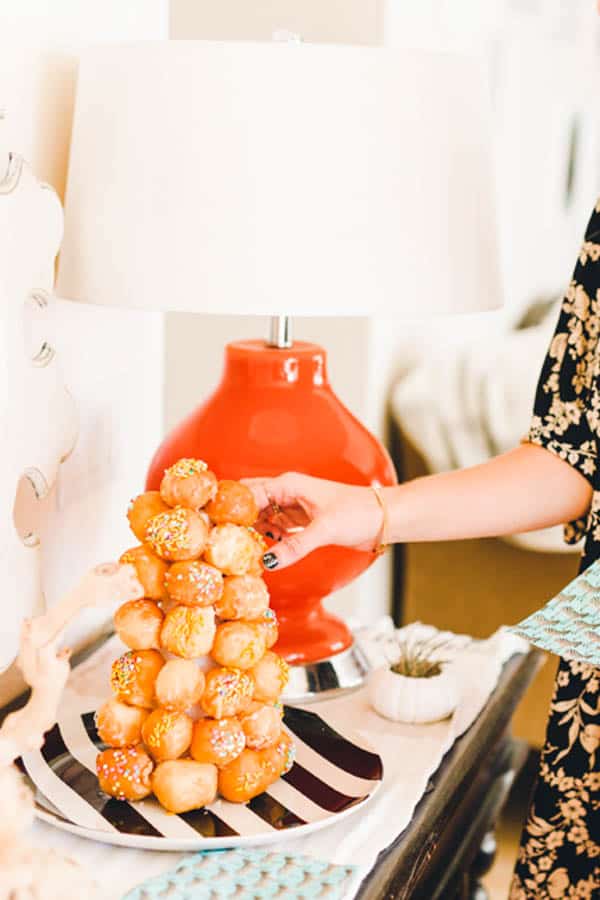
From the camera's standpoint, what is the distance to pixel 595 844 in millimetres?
1114

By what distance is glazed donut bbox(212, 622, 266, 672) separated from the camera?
2.90 ft

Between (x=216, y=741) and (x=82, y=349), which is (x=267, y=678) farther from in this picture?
(x=82, y=349)

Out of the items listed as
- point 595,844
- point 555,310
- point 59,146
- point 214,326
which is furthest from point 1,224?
point 555,310

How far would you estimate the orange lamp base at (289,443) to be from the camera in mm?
1124

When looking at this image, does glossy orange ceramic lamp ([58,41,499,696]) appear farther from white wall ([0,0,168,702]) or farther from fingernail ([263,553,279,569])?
fingernail ([263,553,279,569])

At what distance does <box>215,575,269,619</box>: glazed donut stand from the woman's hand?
15 cm

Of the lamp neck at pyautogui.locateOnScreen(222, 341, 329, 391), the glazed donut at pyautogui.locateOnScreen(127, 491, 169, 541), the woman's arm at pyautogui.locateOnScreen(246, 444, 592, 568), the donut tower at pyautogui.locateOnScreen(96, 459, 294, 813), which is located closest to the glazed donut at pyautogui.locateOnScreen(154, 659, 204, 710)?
the donut tower at pyautogui.locateOnScreen(96, 459, 294, 813)

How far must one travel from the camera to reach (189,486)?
90cm

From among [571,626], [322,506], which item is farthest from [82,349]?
[571,626]

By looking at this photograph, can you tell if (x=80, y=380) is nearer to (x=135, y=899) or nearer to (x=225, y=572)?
(x=225, y=572)

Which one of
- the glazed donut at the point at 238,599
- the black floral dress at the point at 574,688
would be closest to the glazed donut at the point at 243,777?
the glazed donut at the point at 238,599

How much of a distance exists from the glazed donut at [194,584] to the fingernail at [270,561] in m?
0.12

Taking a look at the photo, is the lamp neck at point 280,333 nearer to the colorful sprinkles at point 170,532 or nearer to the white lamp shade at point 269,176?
the white lamp shade at point 269,176

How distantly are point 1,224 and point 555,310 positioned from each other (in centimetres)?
227
